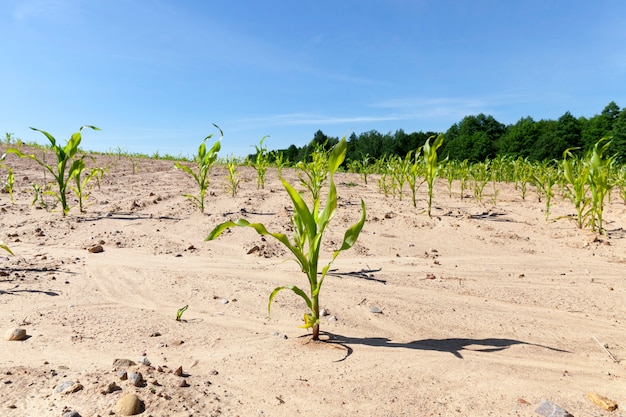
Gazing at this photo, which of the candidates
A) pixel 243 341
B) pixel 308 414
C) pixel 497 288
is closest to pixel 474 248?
pixel 497 288

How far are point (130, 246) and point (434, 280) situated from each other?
8.81 ft

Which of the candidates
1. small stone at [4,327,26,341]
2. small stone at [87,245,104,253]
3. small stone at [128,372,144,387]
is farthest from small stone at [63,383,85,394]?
small stone at [87,245,104,253]

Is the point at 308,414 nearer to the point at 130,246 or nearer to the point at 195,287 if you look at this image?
the point at 195,287

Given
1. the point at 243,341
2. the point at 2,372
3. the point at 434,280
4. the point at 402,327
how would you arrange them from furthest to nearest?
1. the point at 434,280
2. the point at 402,327
3. the point at 243,341
4. the point at 2,372

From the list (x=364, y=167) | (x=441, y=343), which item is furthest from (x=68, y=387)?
(x=364, y=167)

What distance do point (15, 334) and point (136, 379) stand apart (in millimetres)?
831

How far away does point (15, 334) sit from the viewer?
5.89 ft

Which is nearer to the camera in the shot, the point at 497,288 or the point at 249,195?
the point at 497,288

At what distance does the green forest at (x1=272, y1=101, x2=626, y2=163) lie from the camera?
26608 millimetres

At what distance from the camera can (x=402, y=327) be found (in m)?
2.12

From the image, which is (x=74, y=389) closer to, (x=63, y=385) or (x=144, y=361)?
(x=63, y=385)

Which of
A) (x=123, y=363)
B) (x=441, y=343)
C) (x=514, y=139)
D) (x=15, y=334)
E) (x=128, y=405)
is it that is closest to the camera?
(x=128, y=405)

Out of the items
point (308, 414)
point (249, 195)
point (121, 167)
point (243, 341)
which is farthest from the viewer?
point (121, 167)

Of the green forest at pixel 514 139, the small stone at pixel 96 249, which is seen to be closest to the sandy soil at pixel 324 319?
the small stone at pixel 96 249
